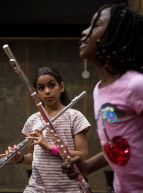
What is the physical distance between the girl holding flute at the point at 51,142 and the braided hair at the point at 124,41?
745 mm

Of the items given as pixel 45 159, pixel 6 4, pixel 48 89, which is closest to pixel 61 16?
pixel 6 4

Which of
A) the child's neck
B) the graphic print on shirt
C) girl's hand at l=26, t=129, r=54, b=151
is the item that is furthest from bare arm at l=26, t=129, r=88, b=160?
the graphic print on shirt

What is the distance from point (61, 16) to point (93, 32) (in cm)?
241

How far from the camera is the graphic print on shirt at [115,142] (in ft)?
2.47

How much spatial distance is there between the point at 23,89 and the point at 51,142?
7.71 feet

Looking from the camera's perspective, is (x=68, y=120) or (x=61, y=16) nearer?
(x=68, y=120)

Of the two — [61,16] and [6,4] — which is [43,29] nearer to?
[61,16]

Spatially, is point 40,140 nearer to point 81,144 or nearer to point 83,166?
point 81,144

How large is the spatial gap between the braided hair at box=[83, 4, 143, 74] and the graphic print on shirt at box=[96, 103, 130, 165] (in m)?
0.13

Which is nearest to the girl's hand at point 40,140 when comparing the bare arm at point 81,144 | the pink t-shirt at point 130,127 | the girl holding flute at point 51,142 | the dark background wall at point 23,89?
the girl holding flute at point 51,142

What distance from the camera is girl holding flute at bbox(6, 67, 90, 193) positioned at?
4.68 feet

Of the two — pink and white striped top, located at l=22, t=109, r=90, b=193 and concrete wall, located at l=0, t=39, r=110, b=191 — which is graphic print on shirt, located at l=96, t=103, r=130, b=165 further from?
concrete wall, located at l=0, t=39, r=110, b=191

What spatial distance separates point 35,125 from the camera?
160 cm

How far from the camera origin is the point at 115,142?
77 centimetres
